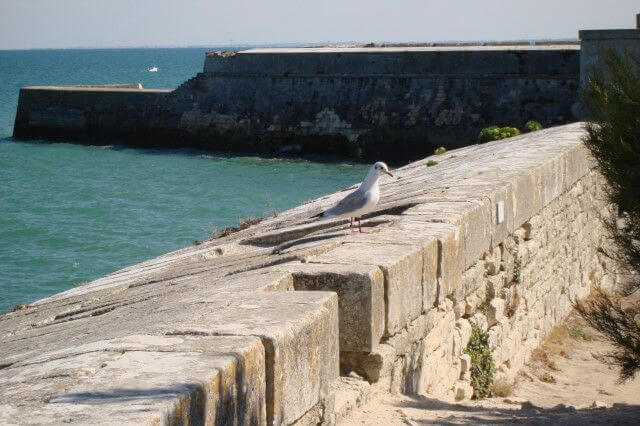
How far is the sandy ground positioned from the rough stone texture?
77.6 ft

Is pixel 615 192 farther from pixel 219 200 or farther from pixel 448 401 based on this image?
pixel 219 200

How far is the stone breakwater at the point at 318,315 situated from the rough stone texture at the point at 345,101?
2391cm

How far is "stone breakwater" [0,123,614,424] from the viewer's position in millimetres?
3260

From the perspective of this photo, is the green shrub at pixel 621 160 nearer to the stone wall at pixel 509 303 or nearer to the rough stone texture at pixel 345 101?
the stone wall at pixel 509 303

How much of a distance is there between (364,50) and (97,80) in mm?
66950

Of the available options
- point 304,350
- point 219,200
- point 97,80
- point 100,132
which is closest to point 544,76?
point 219,200

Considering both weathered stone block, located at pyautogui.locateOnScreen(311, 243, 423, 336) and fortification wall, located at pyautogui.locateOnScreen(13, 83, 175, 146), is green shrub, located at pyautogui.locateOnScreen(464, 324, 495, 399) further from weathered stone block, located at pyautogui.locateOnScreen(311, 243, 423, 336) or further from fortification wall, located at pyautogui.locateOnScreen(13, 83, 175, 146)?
fortification wall, located at pyautogui.locateOnScreen(13, 83, 175, 146)

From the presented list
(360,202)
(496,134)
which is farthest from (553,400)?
(496,134)

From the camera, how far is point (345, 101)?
118 feet

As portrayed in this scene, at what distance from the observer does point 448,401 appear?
19.2 feet

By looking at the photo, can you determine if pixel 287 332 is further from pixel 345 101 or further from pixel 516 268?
pixel 345 101

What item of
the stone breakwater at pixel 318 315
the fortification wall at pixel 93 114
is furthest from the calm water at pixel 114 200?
the stone breakwater at pixel 318 315

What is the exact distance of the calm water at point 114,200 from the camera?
21016 millimetres

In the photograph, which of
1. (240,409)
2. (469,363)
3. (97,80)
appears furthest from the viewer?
(97,80)
